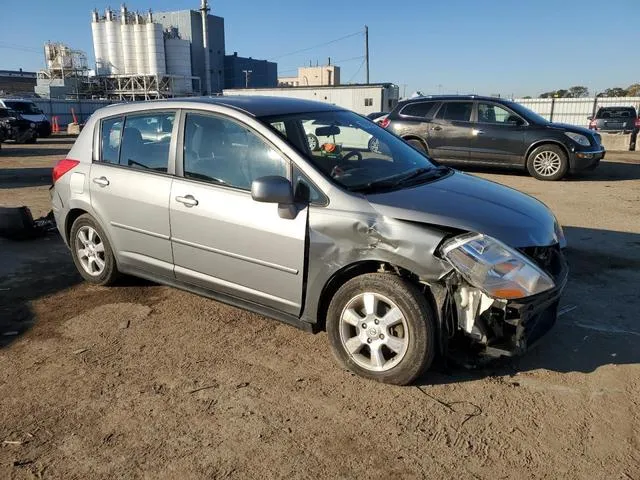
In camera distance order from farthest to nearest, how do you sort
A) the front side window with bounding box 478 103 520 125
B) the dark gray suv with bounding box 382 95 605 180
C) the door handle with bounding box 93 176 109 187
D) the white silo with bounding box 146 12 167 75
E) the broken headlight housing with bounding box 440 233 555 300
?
the white silo with bounding box 146 12 167 75 → the front side window with bounding box 478 103 520 125 → the dark gray suv with bounding box 382 95 605 180 → the door handle with bounding box 93 176 109 187 → the broken headlight housing with bounding box 440 233 555 300

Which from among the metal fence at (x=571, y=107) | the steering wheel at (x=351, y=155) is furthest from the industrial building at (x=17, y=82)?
the steering wheel at (x=351, y=155)

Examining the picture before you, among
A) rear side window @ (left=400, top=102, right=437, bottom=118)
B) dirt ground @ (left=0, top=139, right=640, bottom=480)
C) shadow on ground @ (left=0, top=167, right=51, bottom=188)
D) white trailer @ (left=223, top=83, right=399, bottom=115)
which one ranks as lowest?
dirt ground @ (left=0, top=139, right=640, bottom=480)

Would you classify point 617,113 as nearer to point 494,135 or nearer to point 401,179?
point 494,135

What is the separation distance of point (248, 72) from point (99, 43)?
24244 millimetres

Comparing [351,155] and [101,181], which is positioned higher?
[351,155]

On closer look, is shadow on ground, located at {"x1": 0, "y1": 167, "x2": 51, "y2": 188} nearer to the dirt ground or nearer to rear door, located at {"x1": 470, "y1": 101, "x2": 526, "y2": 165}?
the dirt ground

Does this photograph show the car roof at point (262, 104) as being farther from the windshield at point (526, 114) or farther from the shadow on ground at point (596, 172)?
the shadow on ground at point (596, 172)

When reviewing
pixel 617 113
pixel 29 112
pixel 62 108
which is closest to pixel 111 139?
pixel 617 113

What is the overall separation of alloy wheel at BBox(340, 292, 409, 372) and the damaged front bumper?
298 mm

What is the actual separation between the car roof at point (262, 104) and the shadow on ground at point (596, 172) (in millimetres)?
8642

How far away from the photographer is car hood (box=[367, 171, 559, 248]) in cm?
314

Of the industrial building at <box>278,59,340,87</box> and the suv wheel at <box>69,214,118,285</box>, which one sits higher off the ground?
the industrial building at <box>278,59,340,87</box>

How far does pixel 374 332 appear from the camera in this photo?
10.7 feet

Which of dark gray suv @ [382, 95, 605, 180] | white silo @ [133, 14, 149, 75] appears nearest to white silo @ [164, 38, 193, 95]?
white silo @ [133, 14, 149, 75]
